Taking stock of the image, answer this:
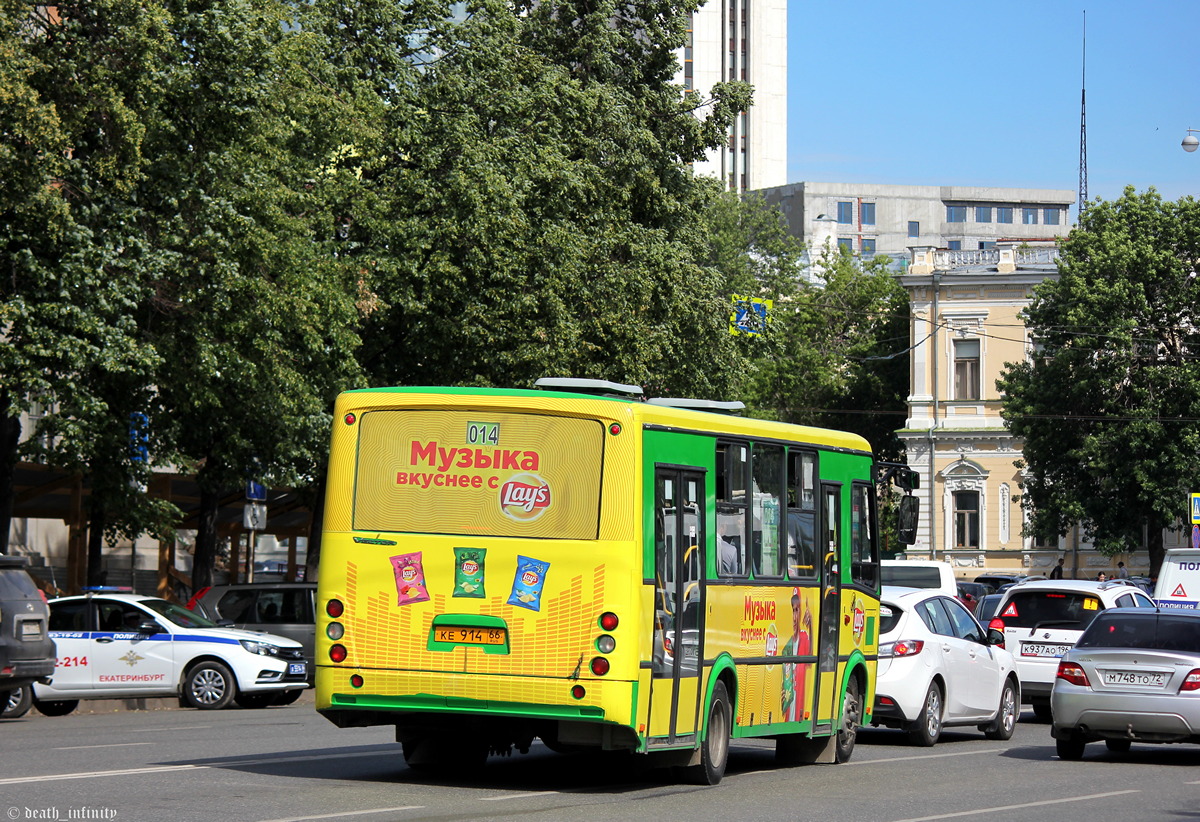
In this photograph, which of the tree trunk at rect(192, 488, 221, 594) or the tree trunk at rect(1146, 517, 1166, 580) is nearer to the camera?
the tree trunk at rect(192, 488, 221, 594)

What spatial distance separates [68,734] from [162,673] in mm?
5005

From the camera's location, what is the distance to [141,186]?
25516 mm

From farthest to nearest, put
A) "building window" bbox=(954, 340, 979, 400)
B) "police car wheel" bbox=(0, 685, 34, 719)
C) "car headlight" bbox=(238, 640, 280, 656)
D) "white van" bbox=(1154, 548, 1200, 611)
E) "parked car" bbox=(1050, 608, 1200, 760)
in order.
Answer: "building window" bbox=(954, 340, 979, 400) → "white van" bbox=(1154, 548, 1200, 611) → "car headlight" bbox=(238, 640, 280, 656) → "police car wheel" bbox=(0, 685, 34, 719) → "parked car" bbox=(1050, 608, 1200, 760)

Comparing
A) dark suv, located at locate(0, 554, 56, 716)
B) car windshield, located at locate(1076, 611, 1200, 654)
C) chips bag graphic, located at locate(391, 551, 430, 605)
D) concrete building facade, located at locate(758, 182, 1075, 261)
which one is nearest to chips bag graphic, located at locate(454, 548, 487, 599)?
chips bag graphic, located at locate(391, 551, 430, 605)

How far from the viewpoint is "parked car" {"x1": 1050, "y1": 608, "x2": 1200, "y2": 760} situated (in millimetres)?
17078

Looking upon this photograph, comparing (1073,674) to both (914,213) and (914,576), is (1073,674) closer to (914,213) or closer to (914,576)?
(914,576)

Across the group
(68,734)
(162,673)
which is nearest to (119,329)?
(162,673)

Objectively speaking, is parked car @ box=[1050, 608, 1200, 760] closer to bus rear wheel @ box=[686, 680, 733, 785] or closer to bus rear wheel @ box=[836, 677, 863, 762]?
bus rear wheel @ box=[836, 677, 863, 762]

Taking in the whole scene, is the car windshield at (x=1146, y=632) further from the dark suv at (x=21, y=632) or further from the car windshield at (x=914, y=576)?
the car windshield at (x=914, y=576)

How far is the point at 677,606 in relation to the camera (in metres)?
A: 13.3

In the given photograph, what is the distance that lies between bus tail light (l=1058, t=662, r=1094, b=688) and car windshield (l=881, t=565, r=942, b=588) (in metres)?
13.7

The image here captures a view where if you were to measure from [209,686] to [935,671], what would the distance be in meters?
10.7

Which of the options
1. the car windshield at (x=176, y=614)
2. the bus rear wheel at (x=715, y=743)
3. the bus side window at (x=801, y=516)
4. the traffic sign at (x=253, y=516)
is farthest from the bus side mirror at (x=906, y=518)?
the traffic sign at (x=253, y=516)

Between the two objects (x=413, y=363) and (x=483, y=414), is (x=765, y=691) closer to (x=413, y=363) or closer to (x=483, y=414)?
(x=483, y=414)
